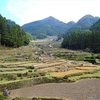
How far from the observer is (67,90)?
26.6 m

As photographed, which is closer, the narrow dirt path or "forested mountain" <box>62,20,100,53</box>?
the narrow dirt path

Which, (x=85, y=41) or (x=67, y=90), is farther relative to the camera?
(x=85, y=41)

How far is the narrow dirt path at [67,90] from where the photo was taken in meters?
24.0

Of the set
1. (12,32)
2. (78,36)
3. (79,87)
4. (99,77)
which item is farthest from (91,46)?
(79,87)

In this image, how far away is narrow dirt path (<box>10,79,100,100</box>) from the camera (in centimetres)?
2405

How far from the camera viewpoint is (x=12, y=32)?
3494 inches

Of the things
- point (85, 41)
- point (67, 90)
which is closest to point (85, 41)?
point (85, 41)

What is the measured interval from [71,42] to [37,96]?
86.5 m

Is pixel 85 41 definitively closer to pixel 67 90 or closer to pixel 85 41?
pixel 85 41

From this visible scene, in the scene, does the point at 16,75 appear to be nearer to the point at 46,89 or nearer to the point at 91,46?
the point at 46,89

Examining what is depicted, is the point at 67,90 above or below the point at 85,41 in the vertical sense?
below

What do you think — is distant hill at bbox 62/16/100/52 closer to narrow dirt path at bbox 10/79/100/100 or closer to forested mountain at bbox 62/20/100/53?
forested mountain at bbox 62/20/100/53

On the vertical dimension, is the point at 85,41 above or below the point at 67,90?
above

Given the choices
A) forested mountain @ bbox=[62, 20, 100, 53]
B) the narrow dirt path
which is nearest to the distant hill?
forested mountain @ bbox=[62, 20, 100, 53]
